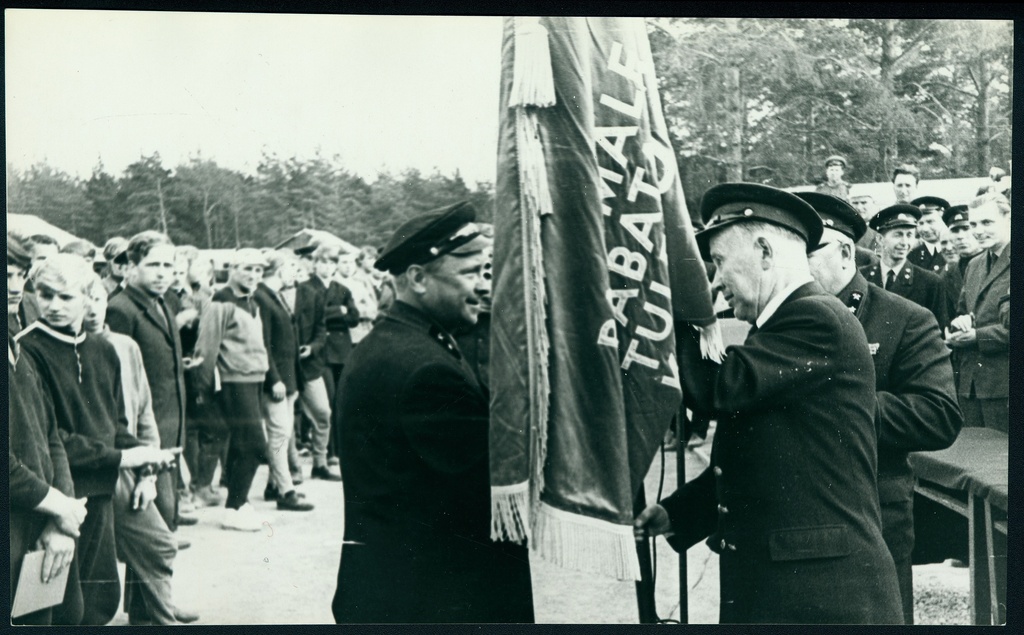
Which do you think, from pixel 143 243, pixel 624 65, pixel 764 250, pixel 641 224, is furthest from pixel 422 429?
pixel 624 65

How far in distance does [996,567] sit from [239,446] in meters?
2.96

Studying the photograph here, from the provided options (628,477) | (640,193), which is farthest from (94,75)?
(628,477)

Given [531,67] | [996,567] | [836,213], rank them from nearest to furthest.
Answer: [531,67] < [836,213] < [996,567]

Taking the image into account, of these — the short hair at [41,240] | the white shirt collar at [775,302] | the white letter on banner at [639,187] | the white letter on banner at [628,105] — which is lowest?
the white shirt collar at [775,302]

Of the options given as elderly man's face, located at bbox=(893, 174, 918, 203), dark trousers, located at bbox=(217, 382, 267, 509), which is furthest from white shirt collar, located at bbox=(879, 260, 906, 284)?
dark trousers, located at bbox=(217, 382, 267, 509)

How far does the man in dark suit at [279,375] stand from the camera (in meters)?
4.12

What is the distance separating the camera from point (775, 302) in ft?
13.6

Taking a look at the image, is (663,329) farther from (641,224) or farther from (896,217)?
(896,217)

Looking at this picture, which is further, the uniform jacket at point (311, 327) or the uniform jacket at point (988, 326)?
the uniform jacket at point (988, 326)

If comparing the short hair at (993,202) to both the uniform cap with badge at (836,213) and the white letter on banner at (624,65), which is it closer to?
the uniform cap with badge at (836,213)

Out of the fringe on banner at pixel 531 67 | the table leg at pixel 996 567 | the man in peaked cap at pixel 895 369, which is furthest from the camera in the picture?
the table leg at pixel 996 567

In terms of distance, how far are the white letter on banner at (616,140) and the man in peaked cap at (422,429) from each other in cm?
55

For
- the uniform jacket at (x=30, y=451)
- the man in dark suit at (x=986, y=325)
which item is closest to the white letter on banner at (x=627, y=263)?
the man in dark suit at (x=986, y=325)

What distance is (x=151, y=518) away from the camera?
4.16m
